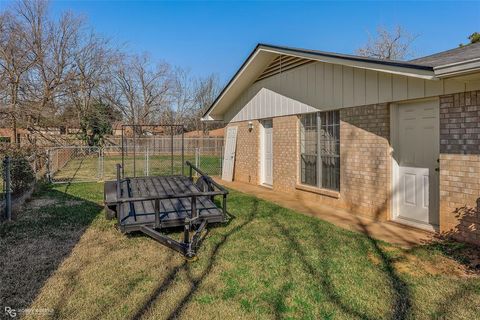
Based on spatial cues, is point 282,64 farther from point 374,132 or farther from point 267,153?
point 374,132

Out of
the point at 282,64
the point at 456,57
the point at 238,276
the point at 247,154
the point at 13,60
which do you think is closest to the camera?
the point at 238,276

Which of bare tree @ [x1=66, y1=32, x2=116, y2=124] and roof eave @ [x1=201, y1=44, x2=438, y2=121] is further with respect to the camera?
bare tree @ [x1=66, y1=32, x2=116, y2=124]

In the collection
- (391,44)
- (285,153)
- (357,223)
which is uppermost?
(391,44)

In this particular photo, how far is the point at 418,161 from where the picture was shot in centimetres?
568

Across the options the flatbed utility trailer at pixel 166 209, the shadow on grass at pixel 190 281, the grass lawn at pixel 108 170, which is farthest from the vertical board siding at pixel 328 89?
the grass lawn at pixel 108 170

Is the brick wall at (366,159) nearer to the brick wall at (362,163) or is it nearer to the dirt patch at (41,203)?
the brick wall at (362,163)

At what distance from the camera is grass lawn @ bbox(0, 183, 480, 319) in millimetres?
2961

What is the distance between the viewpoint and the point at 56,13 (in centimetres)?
2391

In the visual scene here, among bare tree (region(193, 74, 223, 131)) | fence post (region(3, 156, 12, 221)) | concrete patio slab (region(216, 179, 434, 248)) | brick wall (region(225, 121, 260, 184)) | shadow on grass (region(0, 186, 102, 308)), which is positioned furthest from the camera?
bare tree (region(193, 74, 223, 131))

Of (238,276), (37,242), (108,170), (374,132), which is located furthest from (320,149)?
(108,170)

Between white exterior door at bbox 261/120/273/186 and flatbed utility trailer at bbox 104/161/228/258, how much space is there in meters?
3.96

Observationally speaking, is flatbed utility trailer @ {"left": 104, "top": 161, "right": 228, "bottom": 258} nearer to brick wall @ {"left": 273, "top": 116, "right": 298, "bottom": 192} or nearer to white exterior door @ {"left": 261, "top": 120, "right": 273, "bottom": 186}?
brick wall @ {"left": 273, "top": 116, "right": 298, "bottom": 192}

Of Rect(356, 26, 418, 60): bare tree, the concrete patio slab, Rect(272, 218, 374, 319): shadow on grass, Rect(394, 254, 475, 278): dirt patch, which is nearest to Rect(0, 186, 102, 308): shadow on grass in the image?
Rect(272, 218, 374, 319): shadow on grass

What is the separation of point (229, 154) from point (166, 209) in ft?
24.0
